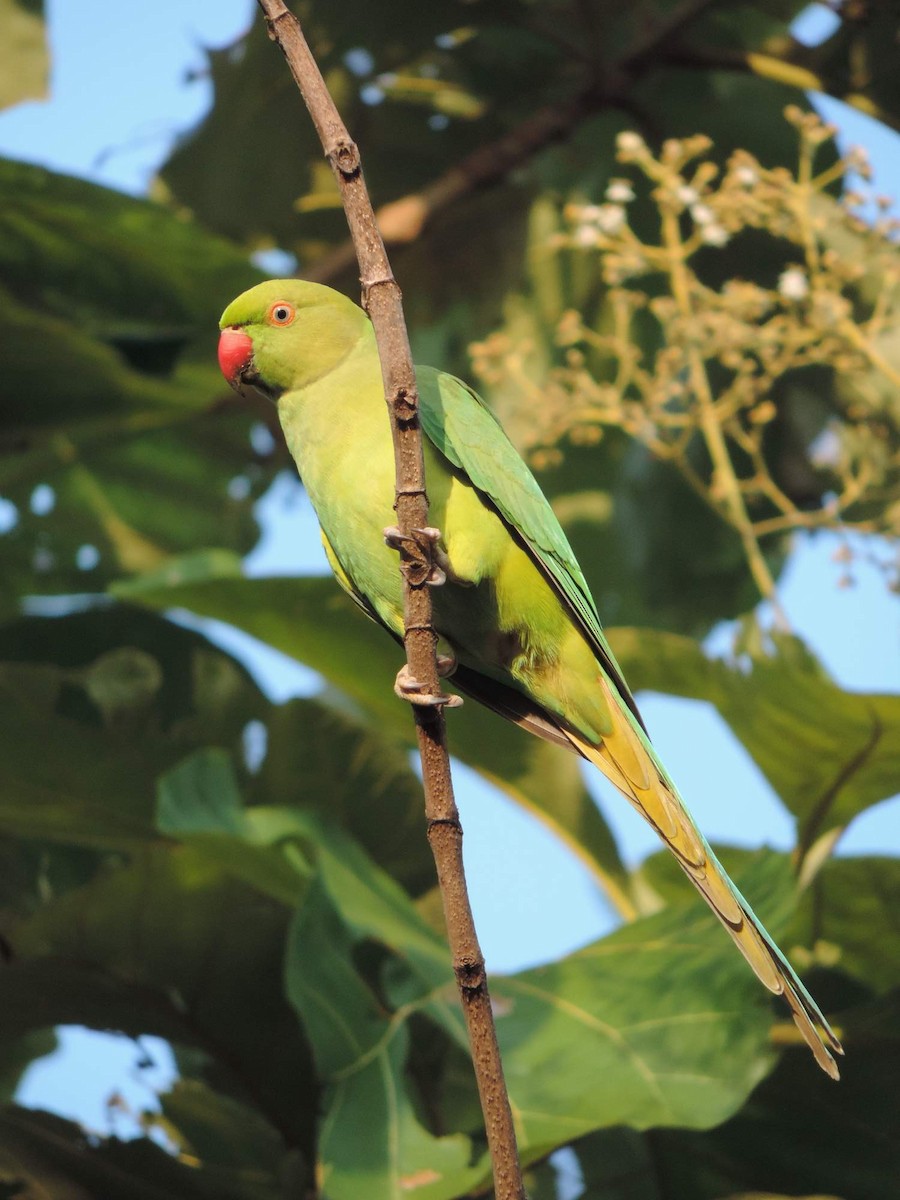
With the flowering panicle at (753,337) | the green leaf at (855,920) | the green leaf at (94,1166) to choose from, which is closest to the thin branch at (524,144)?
the flowering panicle at (753,337)

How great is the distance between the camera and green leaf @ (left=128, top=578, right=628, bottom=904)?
3.60 meters

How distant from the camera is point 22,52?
421 cm

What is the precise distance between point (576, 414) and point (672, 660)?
2.61 ft

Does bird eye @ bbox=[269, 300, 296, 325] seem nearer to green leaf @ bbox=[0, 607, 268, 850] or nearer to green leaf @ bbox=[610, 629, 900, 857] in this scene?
green leaf @ bbox=[610, 629, 900, 857]

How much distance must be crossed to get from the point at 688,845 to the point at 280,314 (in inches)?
56.4

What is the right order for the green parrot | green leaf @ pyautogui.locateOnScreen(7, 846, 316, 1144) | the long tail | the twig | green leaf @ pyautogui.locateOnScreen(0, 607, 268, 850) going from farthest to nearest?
green leaf @ pyautogui.locateOnScreen(0, 607, 268, 850) → green leaf @ pyautogui.locateOnScreen(7, 846, 316, 1144) → the green parrot → the long tail → the twig

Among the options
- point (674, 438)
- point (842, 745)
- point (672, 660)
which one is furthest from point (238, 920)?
point (674, 438)

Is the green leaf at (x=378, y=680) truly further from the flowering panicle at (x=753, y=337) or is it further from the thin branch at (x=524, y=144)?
the thin branch at (x=524, y=144)

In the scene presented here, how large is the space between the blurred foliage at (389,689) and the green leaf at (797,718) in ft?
0.04

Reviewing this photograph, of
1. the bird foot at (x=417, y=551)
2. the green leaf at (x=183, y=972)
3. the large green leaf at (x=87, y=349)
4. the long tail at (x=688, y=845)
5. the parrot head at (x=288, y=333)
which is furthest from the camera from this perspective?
the large green leaf at (x=87, y=349)

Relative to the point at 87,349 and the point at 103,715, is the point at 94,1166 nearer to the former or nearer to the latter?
the point at 103,715

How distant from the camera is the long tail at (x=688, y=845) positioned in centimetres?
233

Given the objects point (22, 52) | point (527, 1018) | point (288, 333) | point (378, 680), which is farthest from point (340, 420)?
point (22, 52)

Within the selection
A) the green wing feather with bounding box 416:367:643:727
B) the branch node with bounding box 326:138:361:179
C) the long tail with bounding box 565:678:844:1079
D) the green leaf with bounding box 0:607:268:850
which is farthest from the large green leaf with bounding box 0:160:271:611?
the branch node with bounding box 326:138:361:179
